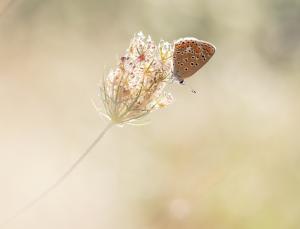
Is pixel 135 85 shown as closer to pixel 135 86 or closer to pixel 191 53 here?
pixel 135 86

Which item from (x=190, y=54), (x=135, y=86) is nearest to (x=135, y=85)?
(x=135, y=86)

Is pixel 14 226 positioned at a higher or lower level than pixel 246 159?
lower

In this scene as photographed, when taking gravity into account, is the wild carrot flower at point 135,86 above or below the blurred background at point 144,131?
below

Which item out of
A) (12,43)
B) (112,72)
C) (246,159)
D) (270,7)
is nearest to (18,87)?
(12,43)

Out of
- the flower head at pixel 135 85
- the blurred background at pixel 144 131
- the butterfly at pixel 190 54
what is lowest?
the flower head at pixel 135 85

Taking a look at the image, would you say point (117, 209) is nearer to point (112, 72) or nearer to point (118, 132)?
point (118, 132)

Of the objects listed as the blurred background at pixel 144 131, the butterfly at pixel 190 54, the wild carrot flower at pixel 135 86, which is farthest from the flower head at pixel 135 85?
the blurred background at pixel 144 131

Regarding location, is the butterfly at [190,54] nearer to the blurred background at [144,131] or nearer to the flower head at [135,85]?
the flower head at [135,85]

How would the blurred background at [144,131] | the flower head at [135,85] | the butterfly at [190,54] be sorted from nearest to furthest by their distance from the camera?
the flower head at [135,85]
the butterfly at [190,54]
the blurred background at [144,131]
